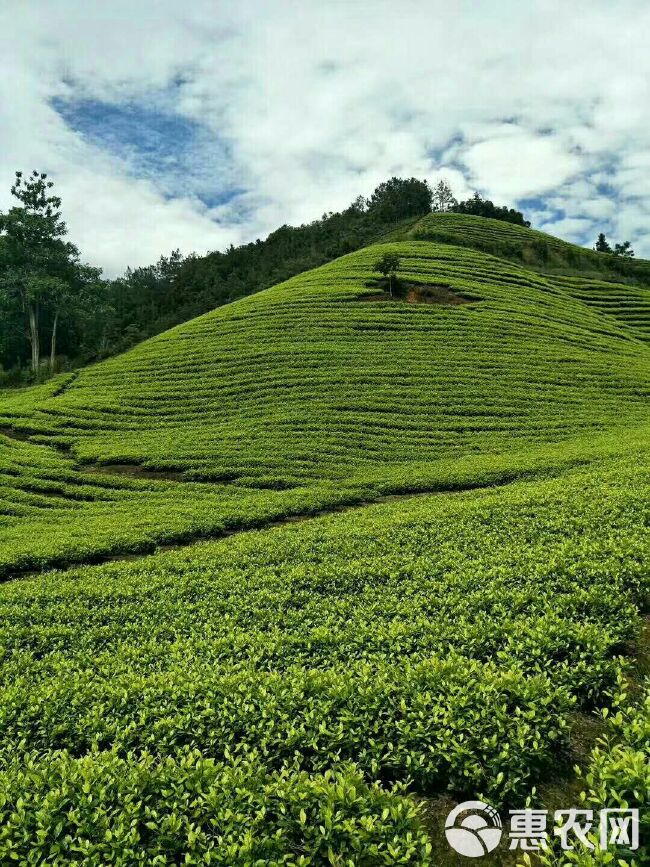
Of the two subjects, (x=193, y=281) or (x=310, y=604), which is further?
(x=193, y=281)

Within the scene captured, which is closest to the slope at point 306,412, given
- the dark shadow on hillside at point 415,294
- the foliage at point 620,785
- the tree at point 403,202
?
the dark shadow on hillside at point 415,294

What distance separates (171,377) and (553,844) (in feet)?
128


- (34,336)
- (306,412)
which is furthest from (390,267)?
(34,336)

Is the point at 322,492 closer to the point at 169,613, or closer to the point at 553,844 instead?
the point at 169,613

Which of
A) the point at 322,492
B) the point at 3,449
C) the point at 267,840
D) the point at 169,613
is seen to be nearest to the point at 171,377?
the point at 3,449

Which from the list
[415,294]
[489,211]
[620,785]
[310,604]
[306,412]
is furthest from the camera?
[489,211]

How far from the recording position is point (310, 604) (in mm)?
10727

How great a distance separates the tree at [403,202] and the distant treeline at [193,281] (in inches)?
10.0

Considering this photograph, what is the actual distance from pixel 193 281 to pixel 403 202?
181ft

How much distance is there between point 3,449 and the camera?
1126 inches

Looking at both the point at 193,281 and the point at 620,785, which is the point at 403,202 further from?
the point at 620,785

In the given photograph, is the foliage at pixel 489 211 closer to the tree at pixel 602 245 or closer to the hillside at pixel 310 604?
the tree at pixel 602 245

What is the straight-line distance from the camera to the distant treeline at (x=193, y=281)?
71000mm

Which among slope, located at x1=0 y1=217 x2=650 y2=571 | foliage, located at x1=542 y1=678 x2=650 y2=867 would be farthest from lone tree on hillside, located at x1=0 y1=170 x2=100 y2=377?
foliage, located at x1=542 y1=678 x2=650 y2=867
